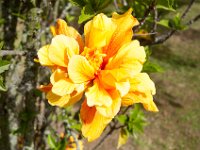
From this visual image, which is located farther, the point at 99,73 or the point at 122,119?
the point at 122,119

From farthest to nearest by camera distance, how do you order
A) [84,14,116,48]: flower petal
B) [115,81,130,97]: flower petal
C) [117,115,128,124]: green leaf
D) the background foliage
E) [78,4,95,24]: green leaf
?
[117,115,128,124]: green leaf < the background foliage < [78,4,95,24]: green leaf < [84,14,116,48]: flower petal < [115,81,130,97]: flower petal

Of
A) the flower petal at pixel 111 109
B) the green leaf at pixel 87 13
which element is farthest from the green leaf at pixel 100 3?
the flower petal at pixel 111 109

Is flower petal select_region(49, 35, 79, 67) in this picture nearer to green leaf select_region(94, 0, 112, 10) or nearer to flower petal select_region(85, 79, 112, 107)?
flower petal select_region(85, 79, 112, 107)

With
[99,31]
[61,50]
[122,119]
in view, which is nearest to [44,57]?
[61,50]

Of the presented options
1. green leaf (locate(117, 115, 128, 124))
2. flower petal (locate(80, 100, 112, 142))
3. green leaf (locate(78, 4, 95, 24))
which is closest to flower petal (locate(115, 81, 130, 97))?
flower petal (locate(80, 100, 112, 142))

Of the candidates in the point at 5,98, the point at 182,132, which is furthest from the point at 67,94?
the point at 182,132

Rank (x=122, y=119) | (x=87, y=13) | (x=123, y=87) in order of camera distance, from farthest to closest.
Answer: (x=122, y=119)
(x=87, y=13)
(x=123, y=87)

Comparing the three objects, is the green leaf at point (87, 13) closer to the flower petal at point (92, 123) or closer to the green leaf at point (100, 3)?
the green leaf at point (100, 3)

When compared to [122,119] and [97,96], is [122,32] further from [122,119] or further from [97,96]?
[122,119]
